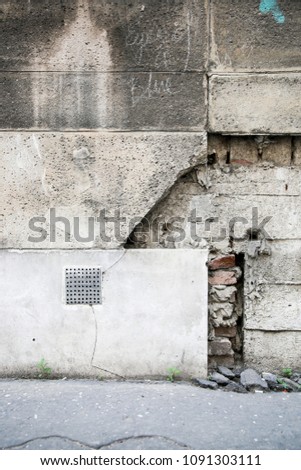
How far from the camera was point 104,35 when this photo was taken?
138 inches

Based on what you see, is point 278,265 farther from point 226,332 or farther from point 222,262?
point 226,332

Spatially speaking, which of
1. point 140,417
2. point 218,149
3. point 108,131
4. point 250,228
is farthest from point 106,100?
point 140,417

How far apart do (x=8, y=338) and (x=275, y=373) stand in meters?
2.16

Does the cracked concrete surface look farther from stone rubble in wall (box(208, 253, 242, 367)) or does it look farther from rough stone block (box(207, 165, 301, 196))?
rough stone block (box(207, 165, 301, 196))

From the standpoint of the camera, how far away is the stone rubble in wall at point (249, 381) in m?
3.57

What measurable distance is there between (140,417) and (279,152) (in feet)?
7.43

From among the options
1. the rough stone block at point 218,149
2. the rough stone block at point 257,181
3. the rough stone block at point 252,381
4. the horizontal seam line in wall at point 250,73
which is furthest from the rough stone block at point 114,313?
the horizontal seam line in wall at point 250,73

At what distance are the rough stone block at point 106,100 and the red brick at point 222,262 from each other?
106 centimetres

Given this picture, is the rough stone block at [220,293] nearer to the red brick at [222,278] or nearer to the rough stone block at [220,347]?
the red brick at [222,278]

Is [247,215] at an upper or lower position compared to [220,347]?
upper

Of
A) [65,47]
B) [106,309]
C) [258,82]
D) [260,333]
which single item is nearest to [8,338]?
[106,309]

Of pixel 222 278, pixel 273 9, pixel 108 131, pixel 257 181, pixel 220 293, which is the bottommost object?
pixel 220 293

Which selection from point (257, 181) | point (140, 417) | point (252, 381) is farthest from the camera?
point (257, 181)

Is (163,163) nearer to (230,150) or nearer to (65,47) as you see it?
(230,150)
